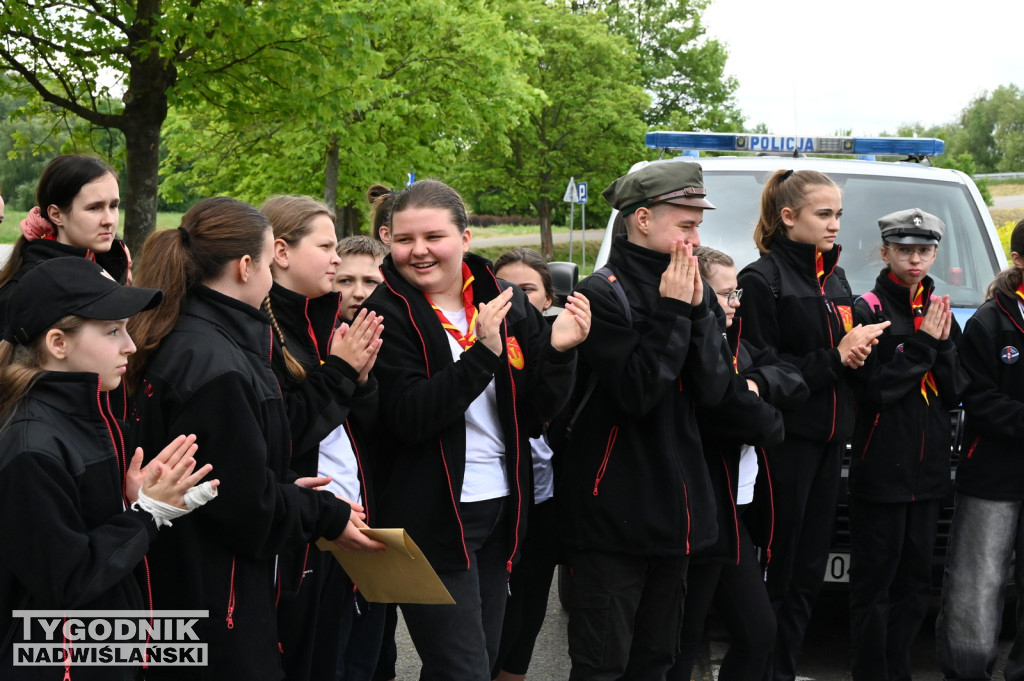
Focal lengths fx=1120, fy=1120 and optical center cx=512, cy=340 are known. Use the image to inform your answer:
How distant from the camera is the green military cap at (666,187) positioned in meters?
3.71

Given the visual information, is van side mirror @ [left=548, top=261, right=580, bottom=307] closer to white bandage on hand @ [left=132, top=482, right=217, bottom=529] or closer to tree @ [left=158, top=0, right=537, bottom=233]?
white bandage on hand @ [left=132, top=482, right=217, bottom=529]

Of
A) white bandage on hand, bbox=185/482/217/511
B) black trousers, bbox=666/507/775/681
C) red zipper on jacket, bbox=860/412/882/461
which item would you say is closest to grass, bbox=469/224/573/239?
red zipper on jacket, bbox=860/412/882/461

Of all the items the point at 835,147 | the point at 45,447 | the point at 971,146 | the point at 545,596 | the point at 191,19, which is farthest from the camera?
the point at 971,146

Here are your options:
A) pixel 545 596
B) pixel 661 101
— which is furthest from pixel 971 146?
pixel 545 596

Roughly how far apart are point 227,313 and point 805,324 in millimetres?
2417

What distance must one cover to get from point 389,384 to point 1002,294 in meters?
2.69

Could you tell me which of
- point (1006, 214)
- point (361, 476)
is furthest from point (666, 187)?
point (1006, 214)

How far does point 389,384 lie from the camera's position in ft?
11.6

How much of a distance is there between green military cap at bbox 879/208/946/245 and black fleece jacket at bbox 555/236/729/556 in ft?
4.21

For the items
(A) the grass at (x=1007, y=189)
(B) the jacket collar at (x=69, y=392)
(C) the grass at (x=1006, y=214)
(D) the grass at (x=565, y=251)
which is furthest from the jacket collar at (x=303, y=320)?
(A) the grass at (x=1007, y=189)

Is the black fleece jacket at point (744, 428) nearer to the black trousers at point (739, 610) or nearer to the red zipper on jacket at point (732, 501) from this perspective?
the red zipper on jacket at point (732, 501)

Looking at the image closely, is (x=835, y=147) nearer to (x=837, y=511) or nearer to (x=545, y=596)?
(x=837, y=511)

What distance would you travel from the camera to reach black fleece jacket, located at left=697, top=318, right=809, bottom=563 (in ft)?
12.5

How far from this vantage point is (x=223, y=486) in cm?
285
